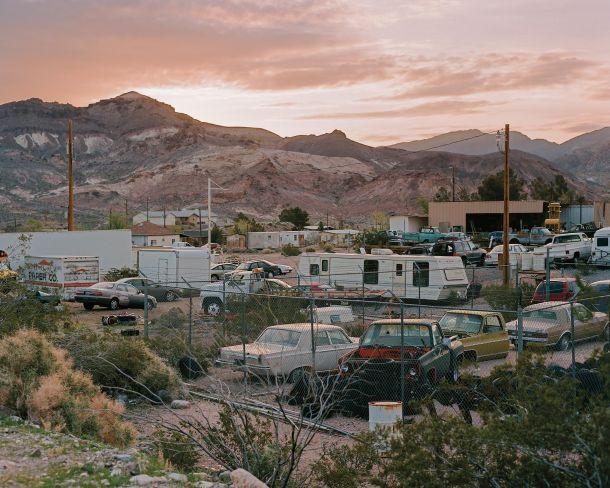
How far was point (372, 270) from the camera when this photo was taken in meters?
36.1

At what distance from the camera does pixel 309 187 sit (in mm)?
196500

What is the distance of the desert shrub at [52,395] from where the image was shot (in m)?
13.5

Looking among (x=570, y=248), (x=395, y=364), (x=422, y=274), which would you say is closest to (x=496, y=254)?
(x=570, y=248)

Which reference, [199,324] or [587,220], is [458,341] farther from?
[587,220]

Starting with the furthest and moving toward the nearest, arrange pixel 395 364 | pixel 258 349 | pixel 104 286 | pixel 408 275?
pixel 408 275
pixel 104 286
pixel 258 349
pixel 395 364

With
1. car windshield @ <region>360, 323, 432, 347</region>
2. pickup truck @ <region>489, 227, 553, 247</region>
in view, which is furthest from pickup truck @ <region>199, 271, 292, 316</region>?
pickup truck @ <region>489, 227, 553, 247</region>

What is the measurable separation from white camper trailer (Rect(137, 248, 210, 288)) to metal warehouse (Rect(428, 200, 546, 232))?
3824cm

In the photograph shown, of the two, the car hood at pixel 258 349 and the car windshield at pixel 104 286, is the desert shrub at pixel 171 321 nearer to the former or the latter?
the car hood at pixel 258 349

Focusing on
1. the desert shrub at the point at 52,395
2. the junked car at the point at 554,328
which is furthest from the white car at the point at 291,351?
the junked car at the point at 554,328

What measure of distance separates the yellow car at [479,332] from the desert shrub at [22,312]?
31.4 feet

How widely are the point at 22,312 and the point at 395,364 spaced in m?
10.0

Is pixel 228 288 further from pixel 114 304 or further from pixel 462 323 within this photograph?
pixel 462 323

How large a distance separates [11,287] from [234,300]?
23.8 feet

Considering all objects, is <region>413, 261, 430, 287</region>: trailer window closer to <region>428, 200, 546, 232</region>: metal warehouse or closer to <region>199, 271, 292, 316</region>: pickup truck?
<region>199, 271, 292, 316</region>: pickup truck
